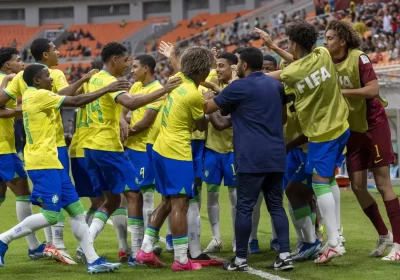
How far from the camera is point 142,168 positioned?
8.04m

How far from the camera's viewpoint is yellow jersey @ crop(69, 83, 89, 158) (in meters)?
7.76

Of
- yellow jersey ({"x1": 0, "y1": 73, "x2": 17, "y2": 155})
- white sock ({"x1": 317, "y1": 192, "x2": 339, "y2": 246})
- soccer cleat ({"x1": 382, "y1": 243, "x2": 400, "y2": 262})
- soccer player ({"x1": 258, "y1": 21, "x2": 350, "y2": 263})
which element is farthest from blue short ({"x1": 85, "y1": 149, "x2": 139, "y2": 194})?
soccer cleat ({"x1": 382, "y1": 243, "x2": 400, "y2": 262})

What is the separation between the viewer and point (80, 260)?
788 cm

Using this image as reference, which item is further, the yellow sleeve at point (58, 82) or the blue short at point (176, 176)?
the yellow sleeve at point (58, 82)

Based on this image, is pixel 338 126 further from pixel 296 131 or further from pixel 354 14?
pixel 354 14

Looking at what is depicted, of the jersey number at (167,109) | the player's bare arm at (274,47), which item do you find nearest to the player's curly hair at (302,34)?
the player's bare arm at (274,47)

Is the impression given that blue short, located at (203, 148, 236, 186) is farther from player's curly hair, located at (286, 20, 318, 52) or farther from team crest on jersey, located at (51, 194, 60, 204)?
team crest on jersey, located at (51, 194, 60, 204)

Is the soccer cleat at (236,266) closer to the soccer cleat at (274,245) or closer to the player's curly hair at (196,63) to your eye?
the soccer cleat at (274,245)

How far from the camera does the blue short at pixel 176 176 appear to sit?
700 centimetres

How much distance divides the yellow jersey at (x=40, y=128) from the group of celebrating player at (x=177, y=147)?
0.01m

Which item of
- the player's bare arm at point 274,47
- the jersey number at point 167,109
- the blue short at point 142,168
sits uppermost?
the player's bare arm at point 274,47

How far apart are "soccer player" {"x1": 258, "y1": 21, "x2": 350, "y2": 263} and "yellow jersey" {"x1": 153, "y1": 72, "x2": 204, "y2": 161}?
0.86 m

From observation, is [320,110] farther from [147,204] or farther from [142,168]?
[147,204]

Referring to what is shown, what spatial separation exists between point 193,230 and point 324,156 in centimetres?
156
